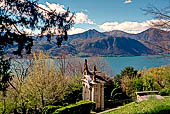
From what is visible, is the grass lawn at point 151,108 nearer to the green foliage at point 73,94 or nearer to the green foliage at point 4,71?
the green foliage at point 4,71

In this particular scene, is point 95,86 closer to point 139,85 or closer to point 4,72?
point 139,85

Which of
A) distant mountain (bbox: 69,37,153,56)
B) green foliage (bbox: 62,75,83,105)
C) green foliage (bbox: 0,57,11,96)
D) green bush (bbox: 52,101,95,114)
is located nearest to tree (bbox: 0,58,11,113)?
green foliage (bbox: 0,57,11,96)

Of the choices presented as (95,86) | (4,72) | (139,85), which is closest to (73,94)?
(95,86)

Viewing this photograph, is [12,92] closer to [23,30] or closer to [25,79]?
[25,79]

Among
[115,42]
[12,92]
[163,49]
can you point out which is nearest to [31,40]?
[163,49]

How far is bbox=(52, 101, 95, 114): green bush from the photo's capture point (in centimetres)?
1059

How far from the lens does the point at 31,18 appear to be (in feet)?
16.3

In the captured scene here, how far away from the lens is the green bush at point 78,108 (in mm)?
10592

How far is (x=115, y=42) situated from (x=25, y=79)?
160805 millimetres

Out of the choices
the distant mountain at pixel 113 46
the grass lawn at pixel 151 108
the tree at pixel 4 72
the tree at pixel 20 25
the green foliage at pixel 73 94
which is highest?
the distant mountain at pixel 113 46

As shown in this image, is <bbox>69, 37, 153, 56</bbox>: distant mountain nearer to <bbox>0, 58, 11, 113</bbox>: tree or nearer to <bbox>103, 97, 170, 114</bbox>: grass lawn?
<bbox>103, 97, 170, 114</bbox>: grass lawn

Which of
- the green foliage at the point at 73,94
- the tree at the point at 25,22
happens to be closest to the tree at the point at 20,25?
the tree at the point at 25,22

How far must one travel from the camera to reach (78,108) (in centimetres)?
1166

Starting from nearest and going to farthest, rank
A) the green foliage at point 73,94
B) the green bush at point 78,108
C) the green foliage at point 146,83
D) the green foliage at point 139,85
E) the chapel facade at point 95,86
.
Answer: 1. the green bush at point 78,108
2. the chapel facade at point 95,86
3. the green foliage at point 73,94
4. the green foliage at point 146,83
5. the green foliage at point 139,85
